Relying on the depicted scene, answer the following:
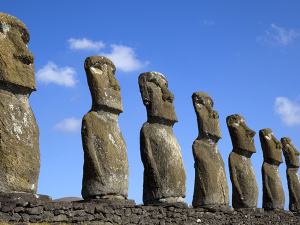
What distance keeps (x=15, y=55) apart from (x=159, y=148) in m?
4.44

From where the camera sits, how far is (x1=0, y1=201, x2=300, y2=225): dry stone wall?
6.92m

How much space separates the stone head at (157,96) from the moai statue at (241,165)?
3948 millimetres

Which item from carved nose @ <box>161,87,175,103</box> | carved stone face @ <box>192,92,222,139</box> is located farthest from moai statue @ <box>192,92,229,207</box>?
carved nose @ <box>161,87,175,103</box>

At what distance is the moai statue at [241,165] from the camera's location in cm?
1395

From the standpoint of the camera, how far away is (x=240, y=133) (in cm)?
1476

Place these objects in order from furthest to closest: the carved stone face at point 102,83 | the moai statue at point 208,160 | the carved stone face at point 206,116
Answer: the carved stone face at point 206,116 < the moai statue at point 208,160 < the carved stone face at point 102,83

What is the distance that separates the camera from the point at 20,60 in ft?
25.8

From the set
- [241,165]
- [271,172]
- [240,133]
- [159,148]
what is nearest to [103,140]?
[159,148]

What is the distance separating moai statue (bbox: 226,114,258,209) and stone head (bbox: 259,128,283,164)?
7.50ft

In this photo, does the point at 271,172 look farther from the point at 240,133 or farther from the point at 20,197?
the point at 20,197

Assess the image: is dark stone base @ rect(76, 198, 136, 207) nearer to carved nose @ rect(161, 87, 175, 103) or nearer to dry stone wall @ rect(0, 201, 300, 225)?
dry stone wall @ rect(0, 201, 300, 225)

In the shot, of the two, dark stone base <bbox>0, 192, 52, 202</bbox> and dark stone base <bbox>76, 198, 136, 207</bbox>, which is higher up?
dark stone base <bbox>76, 198, 136, 207</bbox>

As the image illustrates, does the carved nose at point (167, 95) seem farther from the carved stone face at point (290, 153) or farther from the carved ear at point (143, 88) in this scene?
the carved stone face at point (290, 153)

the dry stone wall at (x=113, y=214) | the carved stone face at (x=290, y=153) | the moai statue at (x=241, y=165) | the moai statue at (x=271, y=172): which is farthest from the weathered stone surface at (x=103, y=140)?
the carved stone face at (x=290, y=153)
